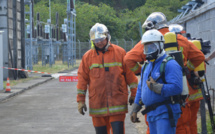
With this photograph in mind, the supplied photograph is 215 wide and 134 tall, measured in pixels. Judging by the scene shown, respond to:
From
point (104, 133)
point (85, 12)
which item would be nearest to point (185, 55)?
point (104, 133)

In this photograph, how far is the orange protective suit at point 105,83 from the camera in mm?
5984

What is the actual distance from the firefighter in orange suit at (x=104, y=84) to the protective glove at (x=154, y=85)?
130 cm

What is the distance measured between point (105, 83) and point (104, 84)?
0.06ft

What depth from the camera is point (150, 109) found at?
484 cm

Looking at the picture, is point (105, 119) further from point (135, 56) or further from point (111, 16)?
point (111, 16)

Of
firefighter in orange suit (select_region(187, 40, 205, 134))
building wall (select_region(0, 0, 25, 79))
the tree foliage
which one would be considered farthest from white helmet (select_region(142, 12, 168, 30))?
the tree foliage

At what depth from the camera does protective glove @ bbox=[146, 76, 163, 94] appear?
4676 mm

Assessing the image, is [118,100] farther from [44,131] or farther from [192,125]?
[44,131]

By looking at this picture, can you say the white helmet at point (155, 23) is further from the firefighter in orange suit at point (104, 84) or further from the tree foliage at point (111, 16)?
the tree foliage at point (111, 16)

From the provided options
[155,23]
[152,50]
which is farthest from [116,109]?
[152,50]

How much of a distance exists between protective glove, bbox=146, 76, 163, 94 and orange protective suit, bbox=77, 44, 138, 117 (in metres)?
1.30

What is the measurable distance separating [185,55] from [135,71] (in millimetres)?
722

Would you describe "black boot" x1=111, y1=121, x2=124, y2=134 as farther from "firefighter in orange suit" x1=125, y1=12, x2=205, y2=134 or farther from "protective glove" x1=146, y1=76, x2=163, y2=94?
"protective glove" x1=146, y1=76, x2=163, y2=94

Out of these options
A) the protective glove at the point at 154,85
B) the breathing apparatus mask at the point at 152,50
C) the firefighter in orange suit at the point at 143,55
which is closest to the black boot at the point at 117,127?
the firefighter in orange suit at the point at 143,55
